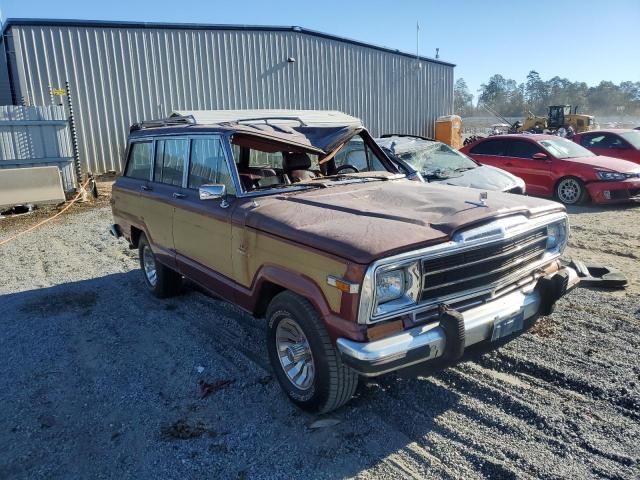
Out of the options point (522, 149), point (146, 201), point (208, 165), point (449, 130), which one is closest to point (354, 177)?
point (208, 165)

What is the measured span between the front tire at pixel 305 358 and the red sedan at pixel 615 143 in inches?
476

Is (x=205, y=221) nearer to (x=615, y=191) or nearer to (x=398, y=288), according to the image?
(x=398, y=288)

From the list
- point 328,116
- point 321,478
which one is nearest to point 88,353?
point 321,478

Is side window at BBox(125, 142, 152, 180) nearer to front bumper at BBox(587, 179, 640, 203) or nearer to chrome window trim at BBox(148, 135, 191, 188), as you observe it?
chrome window trim at BBox(148, 135, 191, 188)

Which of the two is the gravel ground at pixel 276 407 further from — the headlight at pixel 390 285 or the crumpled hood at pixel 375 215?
the crumpled hood at pixel 375 215

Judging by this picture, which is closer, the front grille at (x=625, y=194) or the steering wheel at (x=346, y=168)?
the steering wheel at (x=346, y=168)

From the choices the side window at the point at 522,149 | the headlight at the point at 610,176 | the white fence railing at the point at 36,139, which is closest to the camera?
the headlight at the point at 610,176

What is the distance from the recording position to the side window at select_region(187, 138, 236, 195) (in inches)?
164

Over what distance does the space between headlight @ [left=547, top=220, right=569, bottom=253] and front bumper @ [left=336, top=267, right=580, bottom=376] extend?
18.0 inches

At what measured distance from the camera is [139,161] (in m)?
5.81

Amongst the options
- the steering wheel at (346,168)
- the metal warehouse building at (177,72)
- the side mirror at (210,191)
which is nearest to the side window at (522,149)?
the steering wheel at (346,168)

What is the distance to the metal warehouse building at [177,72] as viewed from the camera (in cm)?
1426

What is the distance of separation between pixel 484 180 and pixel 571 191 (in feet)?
9.84

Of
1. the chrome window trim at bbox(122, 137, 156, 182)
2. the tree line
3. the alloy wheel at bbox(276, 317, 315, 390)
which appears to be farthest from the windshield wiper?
the tree line
